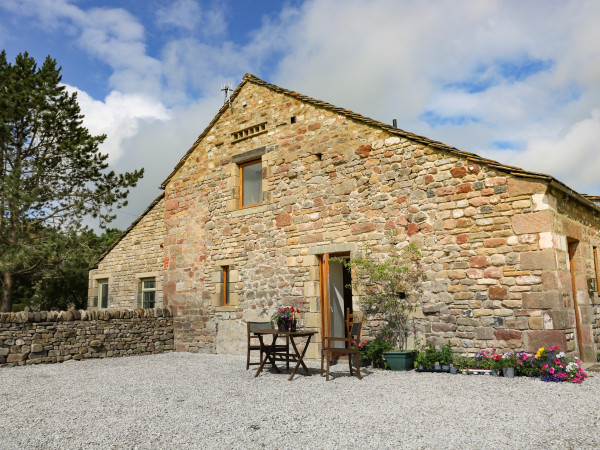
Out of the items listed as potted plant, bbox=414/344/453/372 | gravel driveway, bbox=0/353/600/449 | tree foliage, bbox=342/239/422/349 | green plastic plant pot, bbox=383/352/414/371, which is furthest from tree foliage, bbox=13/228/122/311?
potted plant, bbox=414/344/453/372

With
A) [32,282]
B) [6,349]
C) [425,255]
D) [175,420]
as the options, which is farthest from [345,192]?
[32,282]

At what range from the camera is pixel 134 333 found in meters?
10.2

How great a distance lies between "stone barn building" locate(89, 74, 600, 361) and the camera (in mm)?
6484

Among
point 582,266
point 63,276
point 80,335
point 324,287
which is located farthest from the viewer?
point 63,276

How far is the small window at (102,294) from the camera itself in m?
13.8

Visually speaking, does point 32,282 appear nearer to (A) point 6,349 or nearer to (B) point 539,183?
(A) point 6,349

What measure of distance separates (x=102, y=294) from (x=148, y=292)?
7.84 feet

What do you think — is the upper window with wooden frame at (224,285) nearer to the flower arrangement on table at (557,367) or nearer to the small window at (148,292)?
the small window at (148,292)

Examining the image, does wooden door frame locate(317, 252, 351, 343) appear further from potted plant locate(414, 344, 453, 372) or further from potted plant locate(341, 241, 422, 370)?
potted plant locate(414, 344, 453, 372)

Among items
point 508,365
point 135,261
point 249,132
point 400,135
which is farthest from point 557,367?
point 135,261

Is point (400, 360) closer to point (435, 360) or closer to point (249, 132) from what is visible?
point (435, 360)

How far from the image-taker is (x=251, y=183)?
10.3 metres

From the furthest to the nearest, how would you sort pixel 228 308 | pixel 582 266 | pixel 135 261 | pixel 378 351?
pixel 135 261 → pixel 228 308 → pixel 582 266 → pixel 378 351

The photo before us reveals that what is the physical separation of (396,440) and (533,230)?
164 inches
